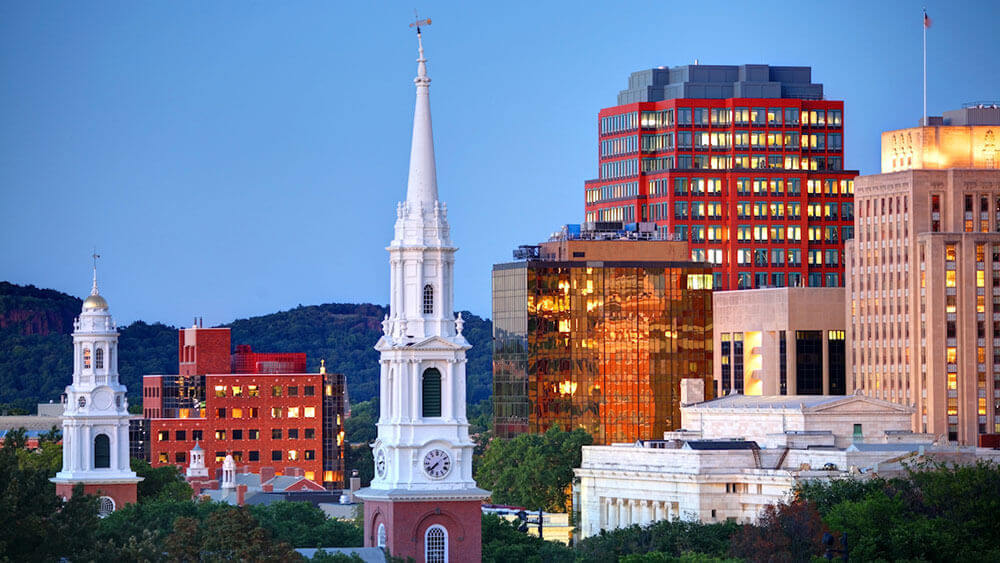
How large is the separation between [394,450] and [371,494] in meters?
3.36

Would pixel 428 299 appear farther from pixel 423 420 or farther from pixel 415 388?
pixel 423 420

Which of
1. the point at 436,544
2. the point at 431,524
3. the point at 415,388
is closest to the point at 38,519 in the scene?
the point at 431,524

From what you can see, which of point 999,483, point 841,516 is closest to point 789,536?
point 841,516

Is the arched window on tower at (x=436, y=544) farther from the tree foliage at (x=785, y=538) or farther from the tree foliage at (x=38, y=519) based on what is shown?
the tree foliage at (x=785, y=538)

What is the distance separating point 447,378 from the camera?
162m

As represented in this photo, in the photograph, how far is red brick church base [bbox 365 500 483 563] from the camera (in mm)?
159000

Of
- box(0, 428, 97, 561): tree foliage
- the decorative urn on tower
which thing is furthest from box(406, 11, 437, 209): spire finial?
box(0, 428, 97, 561): tree foliage

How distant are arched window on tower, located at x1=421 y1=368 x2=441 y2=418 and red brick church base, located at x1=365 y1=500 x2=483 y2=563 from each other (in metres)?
5.88

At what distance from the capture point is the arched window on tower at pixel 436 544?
160 metres

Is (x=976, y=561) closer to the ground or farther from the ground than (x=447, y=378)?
closer to the ground

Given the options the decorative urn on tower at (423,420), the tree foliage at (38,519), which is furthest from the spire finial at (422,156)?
the tree foliage at (38,519)

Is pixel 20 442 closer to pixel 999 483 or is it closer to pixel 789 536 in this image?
pixel 789 536

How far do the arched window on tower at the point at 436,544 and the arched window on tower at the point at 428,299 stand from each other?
44.0 feet

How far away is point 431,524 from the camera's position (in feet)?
524
